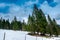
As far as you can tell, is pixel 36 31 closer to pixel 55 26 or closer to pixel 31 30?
pixel 31 30

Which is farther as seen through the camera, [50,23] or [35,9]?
[50,23]

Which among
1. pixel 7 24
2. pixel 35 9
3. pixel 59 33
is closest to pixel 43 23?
pixel 35 9

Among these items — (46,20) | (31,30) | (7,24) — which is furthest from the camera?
(7,24)

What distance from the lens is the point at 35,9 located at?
58.4 feet

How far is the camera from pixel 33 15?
59.9ft

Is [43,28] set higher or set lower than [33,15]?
lower

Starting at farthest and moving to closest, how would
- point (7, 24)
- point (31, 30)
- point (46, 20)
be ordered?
point (7, 24), point (46, 20), point (31, 30)

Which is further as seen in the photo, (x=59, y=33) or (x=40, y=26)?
(x=59, y=33)

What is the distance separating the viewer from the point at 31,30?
17672mm

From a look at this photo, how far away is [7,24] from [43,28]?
6171mm

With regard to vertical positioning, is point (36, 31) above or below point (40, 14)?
below

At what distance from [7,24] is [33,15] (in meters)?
5.49

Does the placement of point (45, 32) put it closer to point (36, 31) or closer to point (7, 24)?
point (36, 31)

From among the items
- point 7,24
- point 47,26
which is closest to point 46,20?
point 47,26
